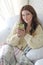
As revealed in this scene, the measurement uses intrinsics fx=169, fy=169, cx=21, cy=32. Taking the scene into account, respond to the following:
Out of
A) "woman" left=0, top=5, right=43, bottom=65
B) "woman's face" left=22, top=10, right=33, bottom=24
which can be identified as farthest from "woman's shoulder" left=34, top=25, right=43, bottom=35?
"woman's face" left=22, top=10, right=33, bottom=24

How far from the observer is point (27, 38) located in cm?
158

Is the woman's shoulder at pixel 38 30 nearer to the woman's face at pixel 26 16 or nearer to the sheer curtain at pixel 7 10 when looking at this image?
the woman's face at pixel 26 16

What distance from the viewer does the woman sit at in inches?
60.2

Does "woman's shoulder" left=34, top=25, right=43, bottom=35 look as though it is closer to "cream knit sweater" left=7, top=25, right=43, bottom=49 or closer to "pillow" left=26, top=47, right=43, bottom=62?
"cream knit sweater" left=7, top=25, right=43, bottom=49

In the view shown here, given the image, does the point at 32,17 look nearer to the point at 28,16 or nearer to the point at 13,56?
the point at 28,16

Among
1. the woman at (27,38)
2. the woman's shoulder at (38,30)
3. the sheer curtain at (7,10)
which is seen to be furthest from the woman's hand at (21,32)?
the sheer curtain at (7,10)

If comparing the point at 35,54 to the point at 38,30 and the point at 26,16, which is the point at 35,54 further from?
the point at 26,16

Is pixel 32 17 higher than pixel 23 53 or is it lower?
higher

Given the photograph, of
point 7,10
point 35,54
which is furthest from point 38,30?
point 7,10

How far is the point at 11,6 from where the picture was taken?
86.4 inches

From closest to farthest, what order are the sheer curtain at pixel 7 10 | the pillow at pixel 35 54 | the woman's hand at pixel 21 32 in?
the pillow at pixel 35 54 < the woman's hand at pixel 21 32 < the sheer curtain at pixel 7 10

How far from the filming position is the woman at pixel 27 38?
5.01 ft

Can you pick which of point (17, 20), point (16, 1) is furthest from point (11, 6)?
point (17, 20)

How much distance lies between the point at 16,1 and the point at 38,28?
663mm
